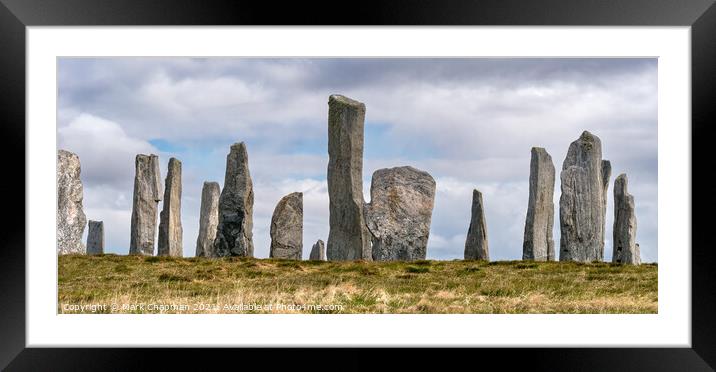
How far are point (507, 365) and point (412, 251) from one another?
1372cm

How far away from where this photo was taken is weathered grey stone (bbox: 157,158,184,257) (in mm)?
24989

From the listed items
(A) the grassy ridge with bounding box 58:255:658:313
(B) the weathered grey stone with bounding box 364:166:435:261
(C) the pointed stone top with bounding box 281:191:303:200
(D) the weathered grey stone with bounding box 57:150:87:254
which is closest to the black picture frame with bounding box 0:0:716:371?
(A) the grassy ridge with bounding box 58:255:658:313

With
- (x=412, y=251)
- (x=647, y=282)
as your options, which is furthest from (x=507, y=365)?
(x=412, y=251)

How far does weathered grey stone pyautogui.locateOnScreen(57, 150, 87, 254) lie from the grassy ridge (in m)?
5.05

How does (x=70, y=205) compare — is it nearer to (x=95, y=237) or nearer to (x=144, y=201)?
(x=144, y=201)

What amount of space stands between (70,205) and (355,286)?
13.8 meters

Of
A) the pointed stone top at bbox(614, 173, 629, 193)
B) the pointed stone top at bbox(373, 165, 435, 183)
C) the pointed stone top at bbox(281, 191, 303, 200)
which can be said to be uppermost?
the pointed stone top at bbox(373, 165, 435, 183)

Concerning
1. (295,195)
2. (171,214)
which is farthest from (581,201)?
(171,214)

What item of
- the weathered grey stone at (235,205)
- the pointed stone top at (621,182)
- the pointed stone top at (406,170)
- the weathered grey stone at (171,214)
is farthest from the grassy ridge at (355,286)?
the weathered grey stone at (171,214)

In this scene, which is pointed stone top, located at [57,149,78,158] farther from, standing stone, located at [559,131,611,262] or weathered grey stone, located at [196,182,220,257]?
standing stone, located at [559,131,611,262]

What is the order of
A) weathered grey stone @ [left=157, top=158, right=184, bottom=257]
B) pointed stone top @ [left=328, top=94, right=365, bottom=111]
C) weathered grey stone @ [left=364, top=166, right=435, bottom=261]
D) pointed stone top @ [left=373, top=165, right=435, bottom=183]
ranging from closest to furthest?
1. pointed stone top @ [left=328, top=94, right=365, bottom=111]
2. weathered grey stone @ [left=364, top=166, right=435, bottom=261]
3. pointed stone top @ [left=373, top=165, right=435, bottom=183]
4. weathered grey stone @ [left=157, top=158, right=184, bottom=257]

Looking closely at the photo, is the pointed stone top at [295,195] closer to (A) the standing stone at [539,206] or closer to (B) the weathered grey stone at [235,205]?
(B) the weathered grey stone at [235,205]
